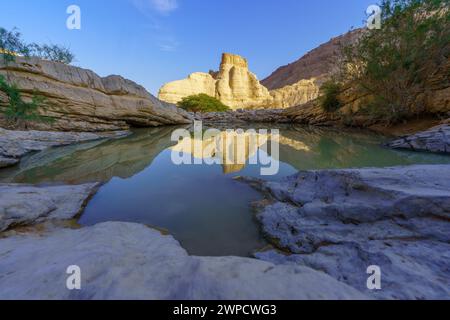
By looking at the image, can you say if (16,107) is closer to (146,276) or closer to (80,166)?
(80,166)

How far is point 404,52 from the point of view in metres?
8.64

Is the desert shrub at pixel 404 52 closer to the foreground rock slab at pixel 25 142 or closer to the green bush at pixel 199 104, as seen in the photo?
the foreground rock slab at pixel 25 142

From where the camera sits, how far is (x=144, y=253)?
139 cm

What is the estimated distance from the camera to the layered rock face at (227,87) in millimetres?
47591

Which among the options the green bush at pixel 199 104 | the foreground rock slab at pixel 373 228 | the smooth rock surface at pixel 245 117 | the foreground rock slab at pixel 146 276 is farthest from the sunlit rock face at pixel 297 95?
the foreground rock slab at pixel 146 276

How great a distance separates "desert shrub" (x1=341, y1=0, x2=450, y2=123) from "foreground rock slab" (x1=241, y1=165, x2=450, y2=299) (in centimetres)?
940

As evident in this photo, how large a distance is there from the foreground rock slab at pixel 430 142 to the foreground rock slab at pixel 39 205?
26.5 feet

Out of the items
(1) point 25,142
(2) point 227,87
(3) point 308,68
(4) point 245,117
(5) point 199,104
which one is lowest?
(1) point 25,142

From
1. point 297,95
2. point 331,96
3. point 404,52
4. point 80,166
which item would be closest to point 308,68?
point 297,95

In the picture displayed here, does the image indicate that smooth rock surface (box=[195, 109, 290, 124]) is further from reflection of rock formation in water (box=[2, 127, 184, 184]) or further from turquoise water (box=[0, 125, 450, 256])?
reflection of rock formation in water (box=[2, 127, 184, 184])

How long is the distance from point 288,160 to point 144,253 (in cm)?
442

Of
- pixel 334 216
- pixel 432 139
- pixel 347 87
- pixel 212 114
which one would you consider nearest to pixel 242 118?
pixel 212 114

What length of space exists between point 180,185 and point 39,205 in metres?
1.81
